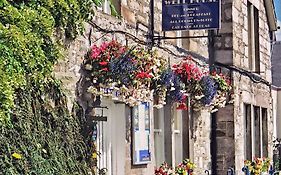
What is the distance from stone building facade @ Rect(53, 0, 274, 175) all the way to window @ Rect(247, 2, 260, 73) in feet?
0.36

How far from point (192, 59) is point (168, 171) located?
6.83 ft

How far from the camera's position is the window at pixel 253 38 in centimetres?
1573

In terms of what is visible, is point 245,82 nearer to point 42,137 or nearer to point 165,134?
point 165,134

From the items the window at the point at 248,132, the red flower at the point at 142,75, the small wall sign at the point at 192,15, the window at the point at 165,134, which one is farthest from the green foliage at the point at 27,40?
the window at the point at 248,132

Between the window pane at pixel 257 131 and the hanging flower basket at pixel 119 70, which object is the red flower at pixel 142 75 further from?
the window pane at pixel 257 131

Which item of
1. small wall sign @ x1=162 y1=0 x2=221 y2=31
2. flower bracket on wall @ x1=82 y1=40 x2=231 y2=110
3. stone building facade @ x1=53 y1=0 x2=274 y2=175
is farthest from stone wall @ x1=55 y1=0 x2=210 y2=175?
small wall sign @ x1=162 y1=0 x2=221 y2=31

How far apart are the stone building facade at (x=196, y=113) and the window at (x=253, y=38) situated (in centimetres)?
11

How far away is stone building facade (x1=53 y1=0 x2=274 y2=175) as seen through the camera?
8.65 metres

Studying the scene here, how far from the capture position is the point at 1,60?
218 inches

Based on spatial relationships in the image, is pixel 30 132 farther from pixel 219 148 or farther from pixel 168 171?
pixel 219 148

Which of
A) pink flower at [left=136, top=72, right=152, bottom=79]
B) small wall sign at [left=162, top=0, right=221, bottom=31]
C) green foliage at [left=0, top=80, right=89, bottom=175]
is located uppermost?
small wall sign at [left=162, top=0, right=221, bottom=31]

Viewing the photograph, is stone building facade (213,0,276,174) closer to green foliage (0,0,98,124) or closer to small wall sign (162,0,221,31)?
small wall sign (162,0,221,31)

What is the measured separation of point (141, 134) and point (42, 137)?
112 inches

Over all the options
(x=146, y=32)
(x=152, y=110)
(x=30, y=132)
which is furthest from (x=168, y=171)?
(x=30, y=132)
